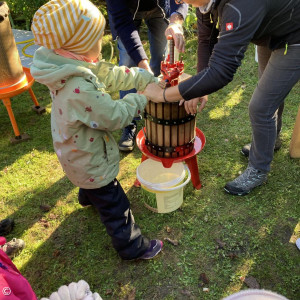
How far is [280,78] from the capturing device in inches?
108

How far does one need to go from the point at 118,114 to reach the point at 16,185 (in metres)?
2.22

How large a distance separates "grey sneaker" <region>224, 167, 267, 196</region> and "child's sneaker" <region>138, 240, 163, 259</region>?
3.32 ft

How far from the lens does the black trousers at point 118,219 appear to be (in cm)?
259

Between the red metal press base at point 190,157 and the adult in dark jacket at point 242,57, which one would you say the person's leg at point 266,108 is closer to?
the adult in dark jacket at point 242,57

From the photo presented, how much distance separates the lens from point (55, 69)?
2047 mm

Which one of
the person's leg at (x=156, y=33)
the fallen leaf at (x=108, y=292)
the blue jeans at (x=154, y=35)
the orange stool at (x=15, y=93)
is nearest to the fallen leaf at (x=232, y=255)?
the fallen leaf at (x=108, y=292)

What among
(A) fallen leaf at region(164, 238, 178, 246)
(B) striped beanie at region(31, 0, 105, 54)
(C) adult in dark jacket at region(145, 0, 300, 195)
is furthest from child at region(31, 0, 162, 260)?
(C) adult in dark jacket at region(145, 0, 300, 195)

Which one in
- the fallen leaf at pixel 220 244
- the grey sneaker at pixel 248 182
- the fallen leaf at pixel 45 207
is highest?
the grey sneaker at pixel 248 182

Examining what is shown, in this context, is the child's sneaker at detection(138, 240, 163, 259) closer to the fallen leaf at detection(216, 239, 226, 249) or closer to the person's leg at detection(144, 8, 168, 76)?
the fallen leaf at detection(216, 239, 226, 249)

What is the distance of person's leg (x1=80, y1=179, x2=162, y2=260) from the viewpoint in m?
2.60

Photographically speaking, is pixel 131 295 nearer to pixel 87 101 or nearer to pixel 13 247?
pixel 13 247

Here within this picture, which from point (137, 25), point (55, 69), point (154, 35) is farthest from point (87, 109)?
point (154, 35)

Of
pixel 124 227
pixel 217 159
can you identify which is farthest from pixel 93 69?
pixel 217 159

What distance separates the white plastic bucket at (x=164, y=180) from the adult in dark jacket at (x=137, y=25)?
31.8 inches
